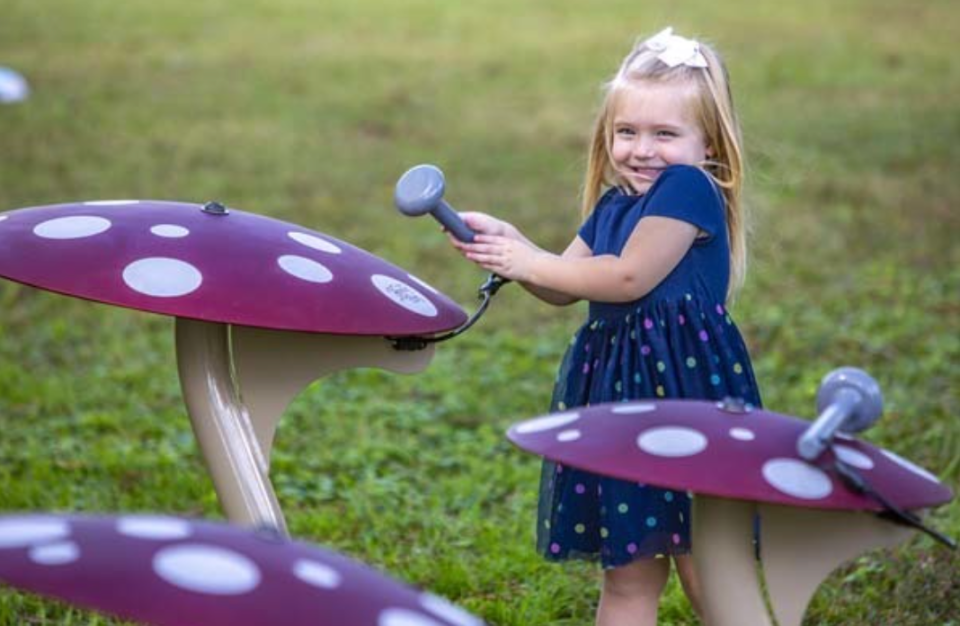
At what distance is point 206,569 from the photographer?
162 cm

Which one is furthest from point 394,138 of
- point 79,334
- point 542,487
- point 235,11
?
point 542,487

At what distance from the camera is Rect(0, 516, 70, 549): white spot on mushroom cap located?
162 centimetres

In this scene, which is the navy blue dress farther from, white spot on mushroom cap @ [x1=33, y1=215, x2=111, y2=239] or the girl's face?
white spot on mushroom cap @ [x1=33, y1=215, x2=111, y2=239]

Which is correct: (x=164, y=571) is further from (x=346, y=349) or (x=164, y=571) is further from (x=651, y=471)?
(x=346, y=349)

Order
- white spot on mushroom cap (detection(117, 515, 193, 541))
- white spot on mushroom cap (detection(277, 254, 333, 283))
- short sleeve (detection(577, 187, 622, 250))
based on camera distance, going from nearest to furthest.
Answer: white spot on mushroom cap (detection(117, 515, 193, 541)) < white spot on mushroom cap (detection(277, 254, 333, 283)) < short sleeve (detection(577, 187, 622, 250))

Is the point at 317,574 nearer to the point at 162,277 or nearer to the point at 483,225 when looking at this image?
the point at 162,277

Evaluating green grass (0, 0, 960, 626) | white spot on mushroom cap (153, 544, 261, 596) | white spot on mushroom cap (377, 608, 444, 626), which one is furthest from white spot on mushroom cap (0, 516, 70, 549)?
green grass (0, 0, 960, 626)

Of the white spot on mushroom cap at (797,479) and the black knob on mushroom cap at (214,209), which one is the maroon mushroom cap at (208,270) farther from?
the white spot on mushroom cap at (797,479)

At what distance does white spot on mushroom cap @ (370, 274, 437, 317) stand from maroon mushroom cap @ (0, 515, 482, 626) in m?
0.83

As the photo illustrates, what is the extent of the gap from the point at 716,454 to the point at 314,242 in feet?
2.98

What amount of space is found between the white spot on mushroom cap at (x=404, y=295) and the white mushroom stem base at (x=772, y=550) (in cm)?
58

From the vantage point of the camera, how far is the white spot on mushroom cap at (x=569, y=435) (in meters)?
2.01

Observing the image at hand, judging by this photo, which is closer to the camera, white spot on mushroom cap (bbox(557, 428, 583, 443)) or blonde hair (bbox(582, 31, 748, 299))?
white spot on mushroom cap (bbox(557, 428, 583, 443))

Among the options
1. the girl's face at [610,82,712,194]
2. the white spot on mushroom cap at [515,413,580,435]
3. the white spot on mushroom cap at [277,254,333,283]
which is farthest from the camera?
the girl's face at [610,82,712,194]
